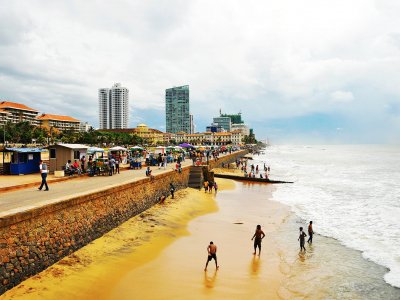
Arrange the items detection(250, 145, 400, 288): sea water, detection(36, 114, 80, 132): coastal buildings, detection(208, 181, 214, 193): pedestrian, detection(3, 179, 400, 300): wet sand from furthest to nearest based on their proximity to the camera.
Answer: detection(36, 114, 80, 132): coastal buildings, detection(208, 181, 214, 193): pedestrian, detection(250, 145, 400, 288): sea water, detection(3, 179, 400, 300): wet sand

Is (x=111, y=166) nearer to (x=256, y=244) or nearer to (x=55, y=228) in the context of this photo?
(x=55, y=228)

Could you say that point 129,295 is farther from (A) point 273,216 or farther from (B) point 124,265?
(A) point 273,216

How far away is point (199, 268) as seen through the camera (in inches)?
417

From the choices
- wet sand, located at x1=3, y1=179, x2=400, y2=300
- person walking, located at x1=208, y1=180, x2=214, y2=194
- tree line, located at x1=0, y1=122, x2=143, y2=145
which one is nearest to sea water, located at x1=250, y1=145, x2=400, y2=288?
wet sand, located at x1=3, y1=179, x2=400, y2=300

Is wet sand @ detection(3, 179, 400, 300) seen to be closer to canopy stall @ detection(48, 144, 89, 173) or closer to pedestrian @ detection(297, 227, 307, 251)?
pedestrian @ detection(297, 227, 307, 251)

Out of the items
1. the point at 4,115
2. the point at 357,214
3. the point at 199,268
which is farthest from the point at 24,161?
the point at 4,115

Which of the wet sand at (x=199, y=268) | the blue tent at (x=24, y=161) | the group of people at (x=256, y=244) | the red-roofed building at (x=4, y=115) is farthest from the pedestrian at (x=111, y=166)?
the red-roofed building at (x=4, y=115)

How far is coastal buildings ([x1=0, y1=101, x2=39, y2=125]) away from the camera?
4400 inches

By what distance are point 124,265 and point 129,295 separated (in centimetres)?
200

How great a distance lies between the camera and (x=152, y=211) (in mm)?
16953

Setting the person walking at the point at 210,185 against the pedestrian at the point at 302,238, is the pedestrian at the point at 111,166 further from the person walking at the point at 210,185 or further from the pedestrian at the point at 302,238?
the pedestrian at the point at 302,238

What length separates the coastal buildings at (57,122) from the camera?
134875 millimetres

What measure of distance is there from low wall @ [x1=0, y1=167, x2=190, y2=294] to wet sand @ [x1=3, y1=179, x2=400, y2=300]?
1.05 feet

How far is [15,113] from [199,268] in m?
131
